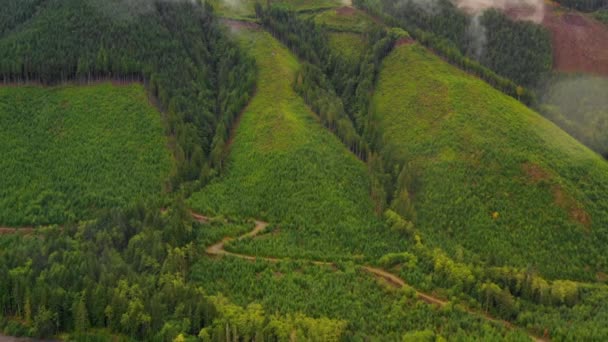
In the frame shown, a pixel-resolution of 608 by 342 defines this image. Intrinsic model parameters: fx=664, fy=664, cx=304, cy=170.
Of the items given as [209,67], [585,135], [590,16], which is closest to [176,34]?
[209,67]

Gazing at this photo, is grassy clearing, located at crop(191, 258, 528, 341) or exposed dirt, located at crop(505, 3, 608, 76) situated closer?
grassy clearing, located at crop(191, 258, 528, 341)

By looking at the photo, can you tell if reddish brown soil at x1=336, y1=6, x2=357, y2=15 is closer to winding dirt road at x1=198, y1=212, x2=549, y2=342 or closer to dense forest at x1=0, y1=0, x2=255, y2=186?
dense forest at x1=0, y1=0, x2=255, y2=186

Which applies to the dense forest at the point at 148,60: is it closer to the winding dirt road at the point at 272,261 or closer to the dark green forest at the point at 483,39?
the winding dirt road at the point at 272,261

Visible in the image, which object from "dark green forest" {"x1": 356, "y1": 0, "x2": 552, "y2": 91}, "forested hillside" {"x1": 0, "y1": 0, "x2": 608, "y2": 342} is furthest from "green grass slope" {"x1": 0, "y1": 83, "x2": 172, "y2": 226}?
"dark green forest" {"x1": 356, "y1": 0, "x2": 552, "y2": 91}

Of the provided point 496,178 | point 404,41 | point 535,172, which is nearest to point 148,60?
point 404,41

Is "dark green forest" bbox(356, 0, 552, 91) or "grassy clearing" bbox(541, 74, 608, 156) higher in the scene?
"dark green forest" bbox(356, 0, 552, 91)

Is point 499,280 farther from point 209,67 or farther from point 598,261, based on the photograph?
point 209,67

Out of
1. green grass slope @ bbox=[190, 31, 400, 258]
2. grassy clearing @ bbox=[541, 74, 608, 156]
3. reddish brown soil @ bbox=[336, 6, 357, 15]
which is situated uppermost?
reddish brown soil @ bbox=[336, 6, 357, 15]

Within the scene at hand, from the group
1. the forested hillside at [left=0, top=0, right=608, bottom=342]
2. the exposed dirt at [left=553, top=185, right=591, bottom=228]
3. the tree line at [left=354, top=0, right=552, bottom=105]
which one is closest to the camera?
the forested hillside at [left=0, top=0, right=608, bottom=342]
